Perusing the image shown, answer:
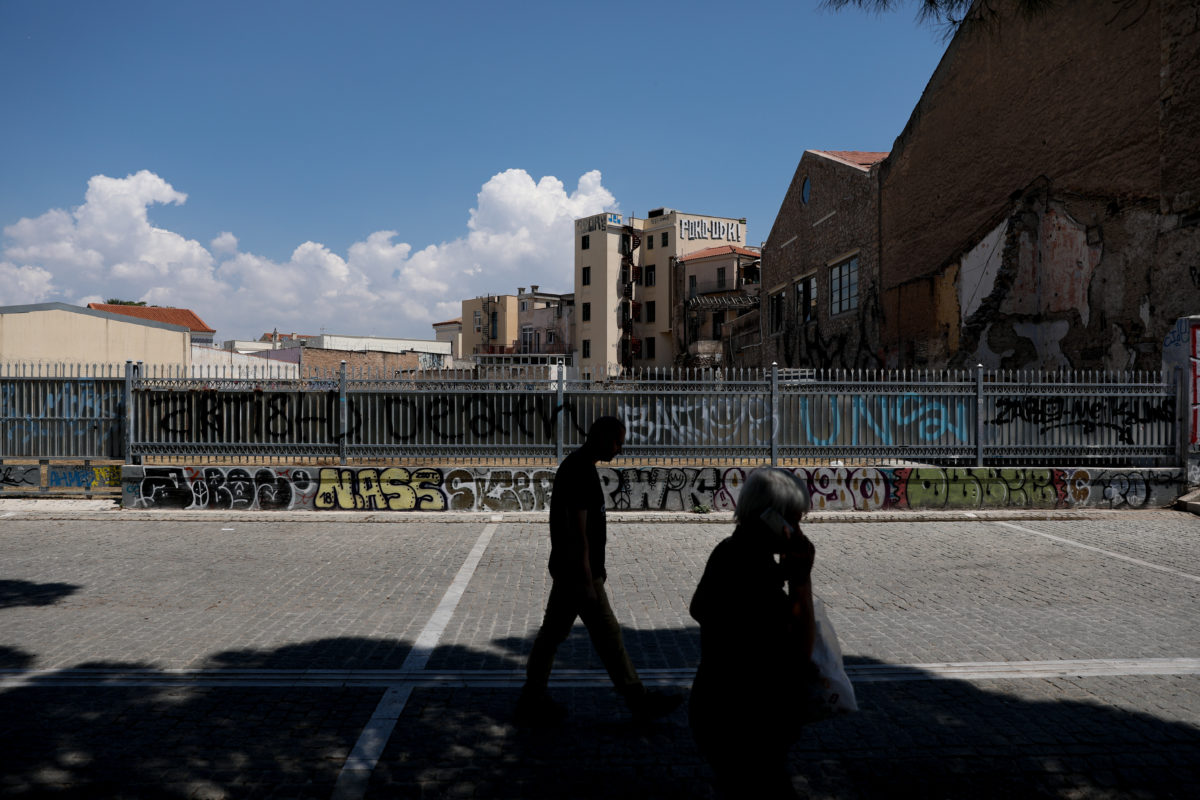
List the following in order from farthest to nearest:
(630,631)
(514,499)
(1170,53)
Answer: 1. (1170,53)
2. (514,499)
3. (630,631)

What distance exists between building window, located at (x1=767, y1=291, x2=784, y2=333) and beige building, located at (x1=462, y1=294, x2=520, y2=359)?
46.1m

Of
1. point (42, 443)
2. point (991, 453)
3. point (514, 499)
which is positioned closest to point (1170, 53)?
point (991, 453)

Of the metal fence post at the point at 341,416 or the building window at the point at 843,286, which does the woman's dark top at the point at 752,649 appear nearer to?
the metal fence post at the point at 341,416

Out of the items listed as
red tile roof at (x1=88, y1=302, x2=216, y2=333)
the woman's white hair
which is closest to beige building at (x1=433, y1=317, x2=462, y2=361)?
red tile roof at (x1=88, y1=302, x2=216, y2=333)

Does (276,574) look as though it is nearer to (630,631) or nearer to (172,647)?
(172,647)

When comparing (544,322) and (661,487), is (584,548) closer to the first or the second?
(661,487)

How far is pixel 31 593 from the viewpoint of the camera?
6.95 meters

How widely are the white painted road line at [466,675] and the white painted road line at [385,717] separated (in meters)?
0.09

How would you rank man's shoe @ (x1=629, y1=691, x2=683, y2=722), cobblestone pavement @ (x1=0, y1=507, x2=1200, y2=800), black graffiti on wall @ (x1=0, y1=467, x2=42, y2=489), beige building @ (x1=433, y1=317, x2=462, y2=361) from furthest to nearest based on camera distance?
beige building @ (x1=433, y1=317, x2=462, y2=361) < black graffiti on wall @ (x1=0, y1=467, x2=42, y2=489) < man's shoe @ (x1=629, y1=691, x2=683, y2=722) < cobblestone pavement @ (x1=0, y1=507, x2=1200, y2=800)

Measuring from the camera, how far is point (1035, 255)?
18.1 metres

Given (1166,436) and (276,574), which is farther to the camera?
(1166,436)

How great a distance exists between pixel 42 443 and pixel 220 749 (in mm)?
10775

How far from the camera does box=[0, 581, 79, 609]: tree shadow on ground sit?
663 centimetres

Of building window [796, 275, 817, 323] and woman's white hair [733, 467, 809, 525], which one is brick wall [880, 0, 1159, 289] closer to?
building window [796, 275, 817, 323]
